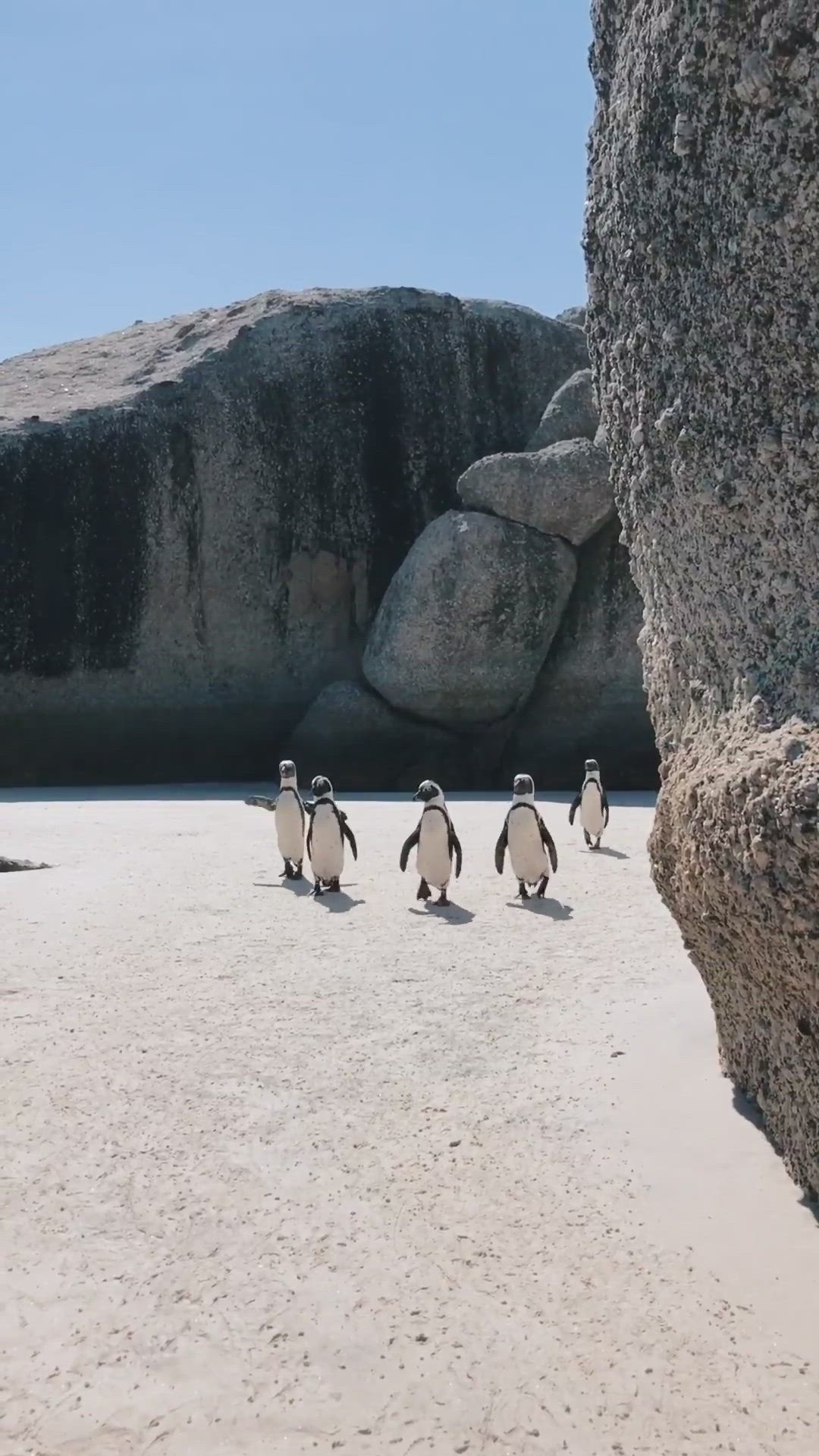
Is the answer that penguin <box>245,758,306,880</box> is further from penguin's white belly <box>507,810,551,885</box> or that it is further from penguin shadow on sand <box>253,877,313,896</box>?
penguin's white belly <box>507,810,551,885</box>

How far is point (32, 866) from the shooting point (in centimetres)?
860

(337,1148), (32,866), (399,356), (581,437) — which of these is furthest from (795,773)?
(399,356)

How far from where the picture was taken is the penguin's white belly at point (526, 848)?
26.6 feet

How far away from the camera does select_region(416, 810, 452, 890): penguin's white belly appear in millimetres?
Result: 7977

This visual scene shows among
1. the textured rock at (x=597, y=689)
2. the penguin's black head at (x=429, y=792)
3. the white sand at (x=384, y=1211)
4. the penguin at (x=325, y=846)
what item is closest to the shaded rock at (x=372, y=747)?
the textured rock at (x=597, y=689)

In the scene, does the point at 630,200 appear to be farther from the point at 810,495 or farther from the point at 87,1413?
the point at 87,1413

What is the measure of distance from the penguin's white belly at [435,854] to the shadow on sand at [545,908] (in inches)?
17.9

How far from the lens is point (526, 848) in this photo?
26.7 ft

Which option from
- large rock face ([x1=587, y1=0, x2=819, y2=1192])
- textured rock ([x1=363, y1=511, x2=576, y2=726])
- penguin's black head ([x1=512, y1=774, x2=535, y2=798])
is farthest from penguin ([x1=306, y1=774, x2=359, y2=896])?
textured rock ([x1=363, y1=511, x2=576, y2=726])

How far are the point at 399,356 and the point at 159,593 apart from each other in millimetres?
5020

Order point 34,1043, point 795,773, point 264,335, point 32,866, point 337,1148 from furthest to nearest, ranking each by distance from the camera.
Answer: point 264,335 < point 32,866 < point 34,1043 < point 337,1148 < point 795,773

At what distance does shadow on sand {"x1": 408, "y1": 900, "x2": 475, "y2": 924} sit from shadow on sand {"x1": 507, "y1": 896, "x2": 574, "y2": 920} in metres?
0.33

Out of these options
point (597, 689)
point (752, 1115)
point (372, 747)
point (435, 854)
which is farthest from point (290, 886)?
point (597, 689)

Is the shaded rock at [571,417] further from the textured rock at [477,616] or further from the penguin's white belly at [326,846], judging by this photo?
the penguin's white belly at [326,846]
